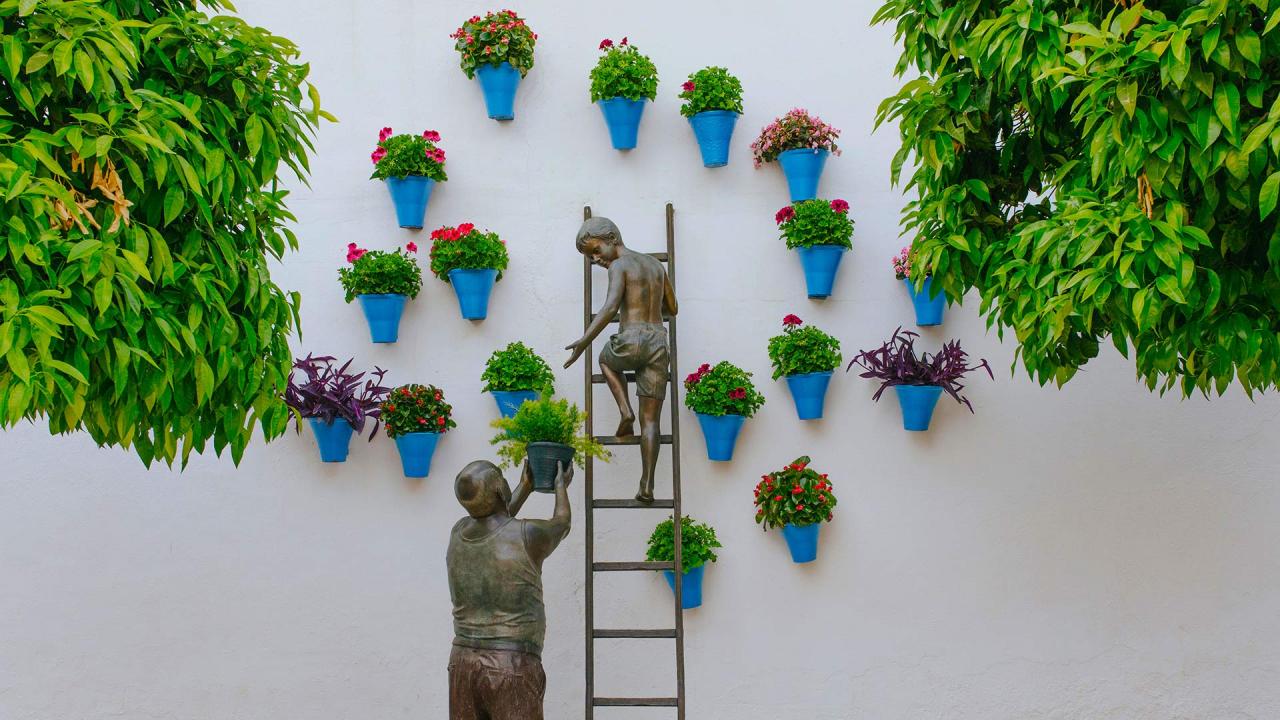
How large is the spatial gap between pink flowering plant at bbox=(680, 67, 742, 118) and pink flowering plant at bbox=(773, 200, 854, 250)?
0.55m

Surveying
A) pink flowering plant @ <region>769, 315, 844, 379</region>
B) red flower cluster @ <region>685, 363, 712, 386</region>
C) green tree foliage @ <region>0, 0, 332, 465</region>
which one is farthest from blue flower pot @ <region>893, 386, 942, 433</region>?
green tree foliage @ <region>0, 0, 332, 465</region>

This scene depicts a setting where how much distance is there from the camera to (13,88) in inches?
116

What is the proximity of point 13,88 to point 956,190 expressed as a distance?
8.96 ft

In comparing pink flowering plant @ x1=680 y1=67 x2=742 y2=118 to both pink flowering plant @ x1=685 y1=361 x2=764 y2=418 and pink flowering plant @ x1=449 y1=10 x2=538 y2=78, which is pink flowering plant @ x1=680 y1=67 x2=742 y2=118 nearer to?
pink flowering plant @ x1=449 y1=10 x2=538 y2=78

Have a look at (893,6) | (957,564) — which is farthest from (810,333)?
(893,6)

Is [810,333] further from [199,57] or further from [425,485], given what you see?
[199,57]

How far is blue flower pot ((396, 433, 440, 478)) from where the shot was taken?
5.20m

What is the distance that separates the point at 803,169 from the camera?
5309mm

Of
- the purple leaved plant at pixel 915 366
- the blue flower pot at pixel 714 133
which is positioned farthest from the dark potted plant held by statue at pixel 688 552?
the blue flower pot at pixel 714 133

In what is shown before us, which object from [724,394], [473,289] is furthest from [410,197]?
[724,394]

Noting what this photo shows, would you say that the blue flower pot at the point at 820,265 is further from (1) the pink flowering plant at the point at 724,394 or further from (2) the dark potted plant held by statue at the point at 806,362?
(1) the pink flowering plant at the point at 724,394

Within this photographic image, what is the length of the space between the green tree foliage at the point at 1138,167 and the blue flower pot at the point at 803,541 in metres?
1.66

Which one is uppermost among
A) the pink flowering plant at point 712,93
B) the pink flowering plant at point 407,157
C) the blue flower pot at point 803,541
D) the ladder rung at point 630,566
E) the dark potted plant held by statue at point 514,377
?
the pink flowering plant at point 712,93

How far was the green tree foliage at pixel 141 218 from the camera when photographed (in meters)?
2.87
